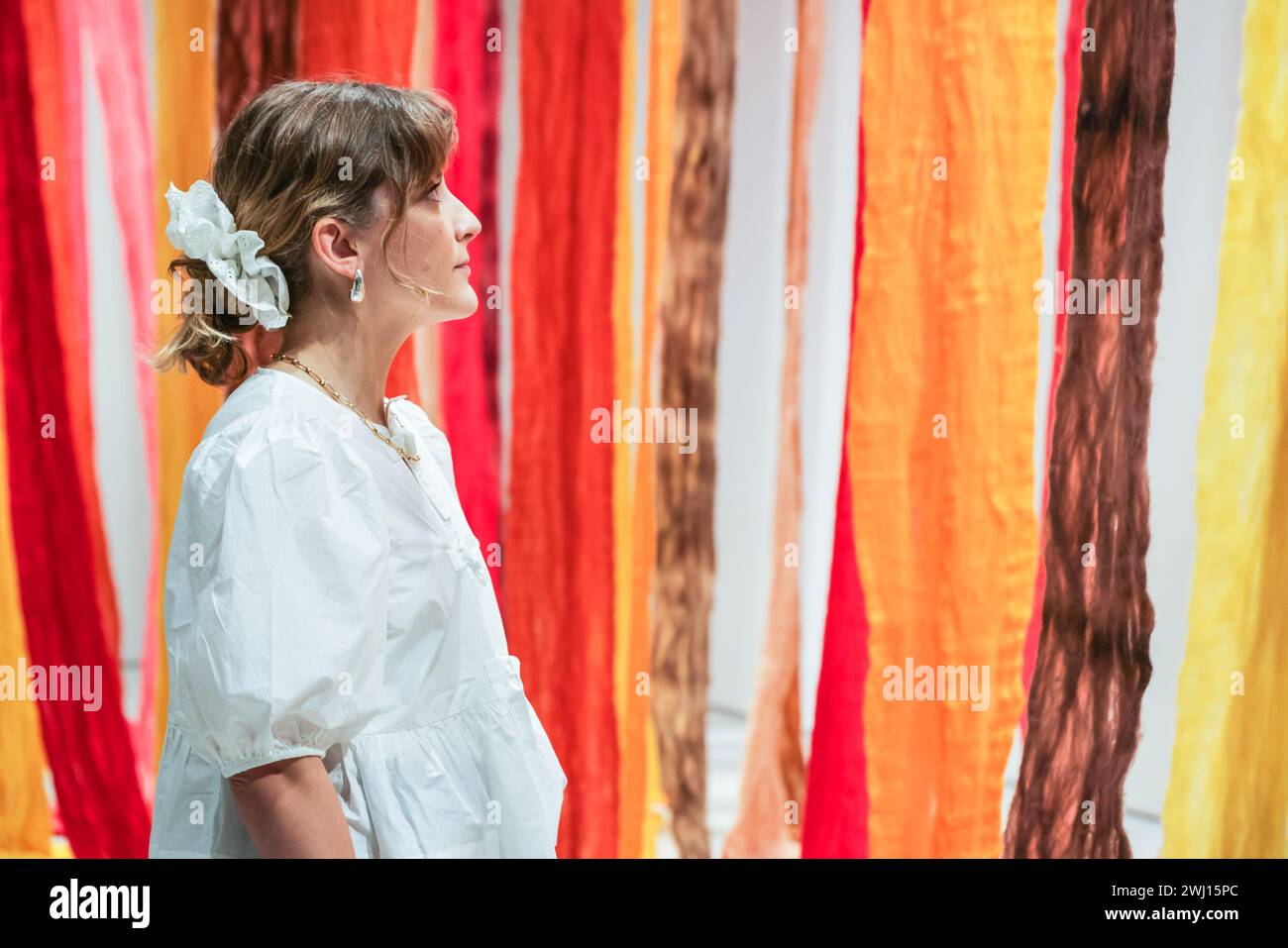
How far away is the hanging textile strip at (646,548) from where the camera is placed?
1.79m

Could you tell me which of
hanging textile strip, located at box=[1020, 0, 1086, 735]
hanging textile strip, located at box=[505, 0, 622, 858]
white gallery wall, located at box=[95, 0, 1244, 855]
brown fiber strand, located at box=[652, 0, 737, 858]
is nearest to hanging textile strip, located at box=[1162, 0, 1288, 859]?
hanging textile strip, located at box=[1020, 0, 1086, 735]

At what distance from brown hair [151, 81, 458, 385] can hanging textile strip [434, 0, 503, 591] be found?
89 centimetres

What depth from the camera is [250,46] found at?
1.73 meters

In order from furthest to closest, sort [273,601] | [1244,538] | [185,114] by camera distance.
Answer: [185,114]
[1244,538]
[273,601]

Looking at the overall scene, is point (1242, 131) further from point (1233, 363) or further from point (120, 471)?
point (120, 471)

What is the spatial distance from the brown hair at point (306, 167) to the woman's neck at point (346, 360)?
0.03 meters

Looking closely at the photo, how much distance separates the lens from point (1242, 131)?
1.61m

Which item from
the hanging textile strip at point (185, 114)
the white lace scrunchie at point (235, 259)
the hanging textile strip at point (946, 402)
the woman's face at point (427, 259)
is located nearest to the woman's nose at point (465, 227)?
the woman's face at point (427, 259)

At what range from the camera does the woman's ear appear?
0.87 meters

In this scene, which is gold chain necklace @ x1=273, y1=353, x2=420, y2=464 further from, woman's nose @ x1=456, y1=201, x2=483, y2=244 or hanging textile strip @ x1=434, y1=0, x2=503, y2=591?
hanging textile strip @ x1=434, y1=0, x2=503, y2=591

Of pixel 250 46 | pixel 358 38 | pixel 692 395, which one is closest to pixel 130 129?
pixel 250 46

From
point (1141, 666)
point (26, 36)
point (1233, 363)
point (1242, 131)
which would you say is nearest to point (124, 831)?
point (26, 36)

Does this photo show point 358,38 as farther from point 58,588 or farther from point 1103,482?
point 1103,482

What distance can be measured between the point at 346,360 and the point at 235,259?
10cm
